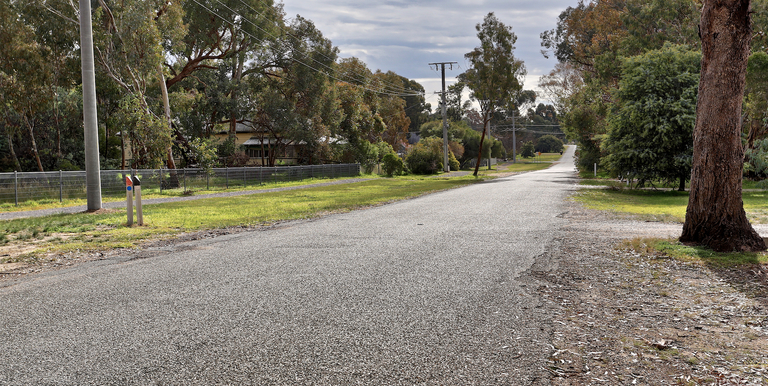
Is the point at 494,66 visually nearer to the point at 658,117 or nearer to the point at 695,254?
the point at 658,117

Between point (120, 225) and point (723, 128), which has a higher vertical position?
point (723, 128)

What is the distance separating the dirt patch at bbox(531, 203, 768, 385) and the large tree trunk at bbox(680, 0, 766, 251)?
1.25 metres

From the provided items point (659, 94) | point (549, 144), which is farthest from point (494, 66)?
point (549, 144)

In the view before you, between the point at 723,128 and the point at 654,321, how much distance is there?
15.1 feet

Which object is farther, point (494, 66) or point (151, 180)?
point (494, 66)

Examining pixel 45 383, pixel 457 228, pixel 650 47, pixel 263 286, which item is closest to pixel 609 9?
pixel 650 47

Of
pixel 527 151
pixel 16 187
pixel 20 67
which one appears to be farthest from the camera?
pixel 527 151

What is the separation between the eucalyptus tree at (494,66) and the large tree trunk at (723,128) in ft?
121

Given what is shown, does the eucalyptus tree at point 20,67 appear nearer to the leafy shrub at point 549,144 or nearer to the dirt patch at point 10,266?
the dirt patch at point 10,266

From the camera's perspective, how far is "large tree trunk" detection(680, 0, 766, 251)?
7.84 metres

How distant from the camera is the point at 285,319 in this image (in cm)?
493

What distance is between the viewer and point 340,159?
163 feet

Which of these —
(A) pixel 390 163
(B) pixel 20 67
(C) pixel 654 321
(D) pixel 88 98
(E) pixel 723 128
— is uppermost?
(B) pixel 20 67

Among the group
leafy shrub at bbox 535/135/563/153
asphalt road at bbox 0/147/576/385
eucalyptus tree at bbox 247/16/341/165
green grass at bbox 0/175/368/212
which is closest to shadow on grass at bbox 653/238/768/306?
asphalt road at bbox 0/147/576/385
